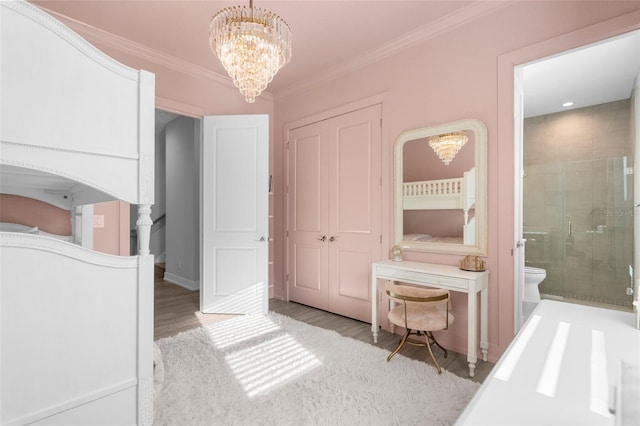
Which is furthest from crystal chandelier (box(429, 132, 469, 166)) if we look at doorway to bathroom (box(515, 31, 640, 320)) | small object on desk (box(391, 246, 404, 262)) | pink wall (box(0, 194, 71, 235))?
pink wall (box(0, 194, 71, 235))

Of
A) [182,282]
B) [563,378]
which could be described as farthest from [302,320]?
[563,378]

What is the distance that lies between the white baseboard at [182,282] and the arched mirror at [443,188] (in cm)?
332

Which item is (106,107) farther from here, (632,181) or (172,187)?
(632,181)

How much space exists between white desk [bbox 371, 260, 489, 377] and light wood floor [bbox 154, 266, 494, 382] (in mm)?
127

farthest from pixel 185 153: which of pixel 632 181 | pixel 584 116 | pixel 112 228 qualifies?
pixel 632 181

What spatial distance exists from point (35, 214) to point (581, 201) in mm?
6136

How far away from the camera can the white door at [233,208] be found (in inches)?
144

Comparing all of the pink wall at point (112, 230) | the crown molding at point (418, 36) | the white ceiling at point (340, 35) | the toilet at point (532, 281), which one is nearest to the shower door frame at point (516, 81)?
the white ceiling at point (340, 35)

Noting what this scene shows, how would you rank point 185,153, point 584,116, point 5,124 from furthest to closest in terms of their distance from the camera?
point 185,153, point 584,116, point 5,124

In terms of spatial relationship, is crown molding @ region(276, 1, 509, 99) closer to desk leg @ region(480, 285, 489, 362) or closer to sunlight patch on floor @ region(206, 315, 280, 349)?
desk leg @ region(480, 285, 489, 362)

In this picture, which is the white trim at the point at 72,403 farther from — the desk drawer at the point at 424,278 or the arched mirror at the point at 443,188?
the arched mirror at the point at 443,188

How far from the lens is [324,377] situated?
86.0 inches

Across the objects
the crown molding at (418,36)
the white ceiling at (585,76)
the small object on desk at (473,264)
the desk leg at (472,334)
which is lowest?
the desk leg at (472,334)

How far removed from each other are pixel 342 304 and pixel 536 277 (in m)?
2.37
